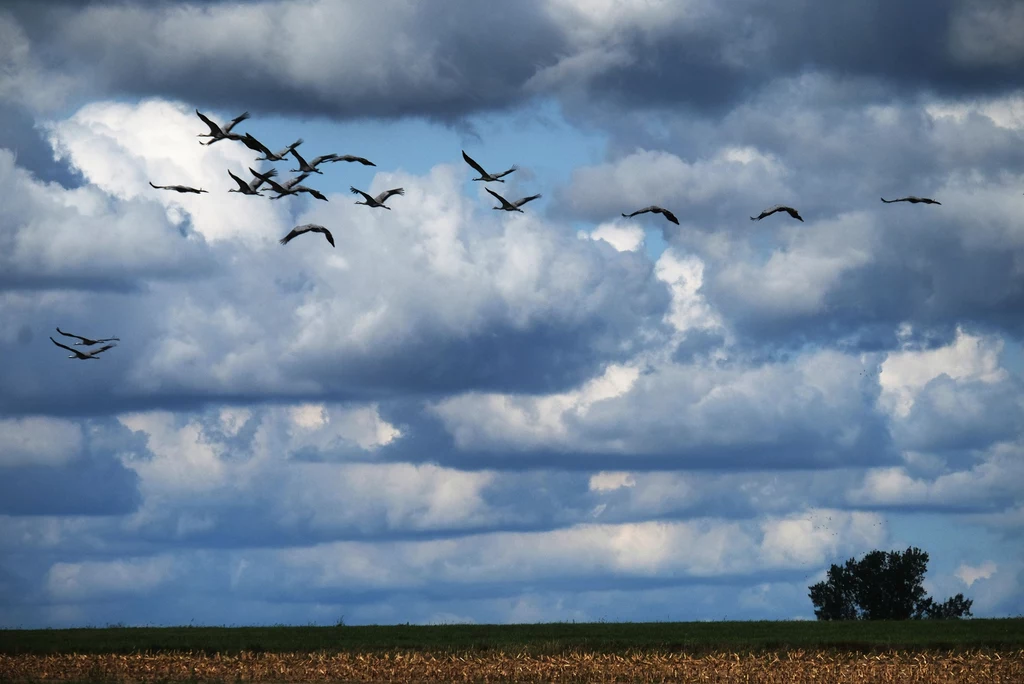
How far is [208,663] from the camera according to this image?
6631 centimetres

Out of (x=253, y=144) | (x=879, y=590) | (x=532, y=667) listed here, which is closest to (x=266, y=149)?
(x=253, y=144)

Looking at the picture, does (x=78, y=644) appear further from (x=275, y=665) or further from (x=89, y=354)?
(x=89, y=354)

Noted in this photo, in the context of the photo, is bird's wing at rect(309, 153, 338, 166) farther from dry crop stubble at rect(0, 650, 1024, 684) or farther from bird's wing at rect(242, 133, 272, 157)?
dry crop stubble at rect(0, 650, 1024, 684)

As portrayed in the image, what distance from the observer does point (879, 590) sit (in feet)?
475

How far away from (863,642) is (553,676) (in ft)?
62.9

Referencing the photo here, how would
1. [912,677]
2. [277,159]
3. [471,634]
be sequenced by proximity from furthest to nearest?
[471,634] < [912,677] < [277,159]

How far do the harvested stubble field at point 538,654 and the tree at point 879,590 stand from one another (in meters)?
58.9

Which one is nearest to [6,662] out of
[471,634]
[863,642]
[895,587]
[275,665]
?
[275,665]

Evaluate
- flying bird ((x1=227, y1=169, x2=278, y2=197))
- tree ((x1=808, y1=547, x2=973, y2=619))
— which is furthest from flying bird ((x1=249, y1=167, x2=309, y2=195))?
tree ((x1=808, y1=547, x2=973, y2=619))

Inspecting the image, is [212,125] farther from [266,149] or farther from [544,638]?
[544,638]

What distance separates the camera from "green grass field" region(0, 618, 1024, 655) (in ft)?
232

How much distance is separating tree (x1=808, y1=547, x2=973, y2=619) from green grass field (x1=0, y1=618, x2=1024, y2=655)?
53.9m

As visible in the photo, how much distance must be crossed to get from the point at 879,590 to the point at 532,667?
90.5 metres

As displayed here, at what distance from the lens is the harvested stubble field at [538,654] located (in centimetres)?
6050
